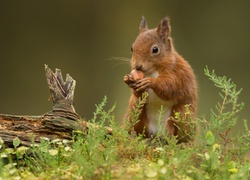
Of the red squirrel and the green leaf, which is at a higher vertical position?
the red squirrel

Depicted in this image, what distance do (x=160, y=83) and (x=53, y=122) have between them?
0.48m

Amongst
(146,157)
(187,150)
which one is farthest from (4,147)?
(187,150)

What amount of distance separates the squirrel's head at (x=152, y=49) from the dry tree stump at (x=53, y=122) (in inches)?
13.1

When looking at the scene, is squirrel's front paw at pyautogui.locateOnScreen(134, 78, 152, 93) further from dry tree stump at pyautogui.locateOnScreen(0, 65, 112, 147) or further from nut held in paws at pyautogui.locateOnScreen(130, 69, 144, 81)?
dry tree stump at pyautogui.locateOnScreen(0, 65, 112, 147)

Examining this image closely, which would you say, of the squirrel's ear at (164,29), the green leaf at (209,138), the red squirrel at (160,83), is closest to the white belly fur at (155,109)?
the red squirrel at (160,83)

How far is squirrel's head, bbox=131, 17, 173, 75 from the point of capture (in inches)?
95.7

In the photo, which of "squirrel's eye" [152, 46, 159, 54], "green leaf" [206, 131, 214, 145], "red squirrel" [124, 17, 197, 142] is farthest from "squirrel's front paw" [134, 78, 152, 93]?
"green leaf" [206, 131, 214, 145]

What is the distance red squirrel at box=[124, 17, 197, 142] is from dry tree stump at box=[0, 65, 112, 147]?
0.26 meters

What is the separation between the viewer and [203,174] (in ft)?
5.27

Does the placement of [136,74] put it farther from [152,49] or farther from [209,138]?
[209,138]

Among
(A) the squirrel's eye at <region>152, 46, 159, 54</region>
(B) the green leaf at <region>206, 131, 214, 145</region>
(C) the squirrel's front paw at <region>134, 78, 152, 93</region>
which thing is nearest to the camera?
(B) the green leaf at <region>206, 131, 214, 145</region>

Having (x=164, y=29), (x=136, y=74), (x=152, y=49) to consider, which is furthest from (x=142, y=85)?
(x=164, y=29)

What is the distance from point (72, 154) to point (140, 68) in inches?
30.2

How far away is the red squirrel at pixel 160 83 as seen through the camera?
238cm
